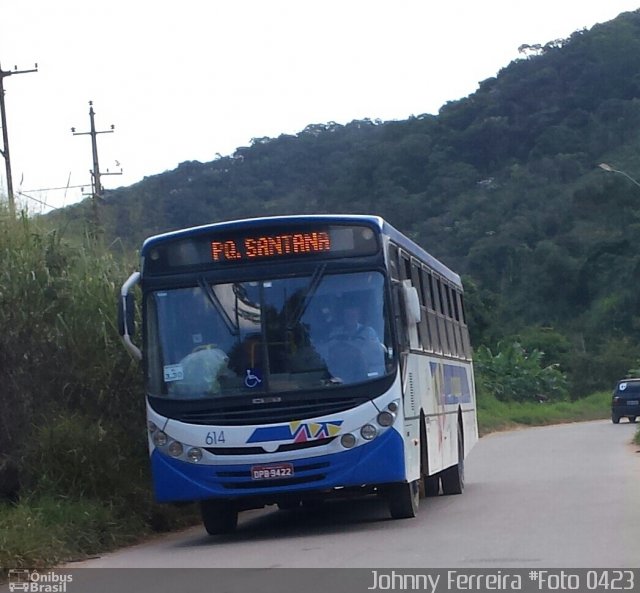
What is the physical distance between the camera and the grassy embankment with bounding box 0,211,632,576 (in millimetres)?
13680

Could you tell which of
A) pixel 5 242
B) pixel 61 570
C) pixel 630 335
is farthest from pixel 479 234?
pixel 61 570

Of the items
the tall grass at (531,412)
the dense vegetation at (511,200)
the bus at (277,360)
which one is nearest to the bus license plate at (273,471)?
the bus at (277,360)

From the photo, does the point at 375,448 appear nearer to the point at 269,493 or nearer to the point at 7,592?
the point at 269,493

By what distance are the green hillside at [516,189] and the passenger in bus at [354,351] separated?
3660cm

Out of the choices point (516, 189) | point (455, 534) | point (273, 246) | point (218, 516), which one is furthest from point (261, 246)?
point (516, 189)

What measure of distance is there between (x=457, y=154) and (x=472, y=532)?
209 ft

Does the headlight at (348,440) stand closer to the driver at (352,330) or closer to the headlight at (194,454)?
the driver at (352,330)

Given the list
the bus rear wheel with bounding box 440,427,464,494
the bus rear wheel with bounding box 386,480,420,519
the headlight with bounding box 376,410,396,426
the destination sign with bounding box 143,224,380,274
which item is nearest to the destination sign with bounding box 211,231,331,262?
the destination sign with bounding box 143,224,380,274

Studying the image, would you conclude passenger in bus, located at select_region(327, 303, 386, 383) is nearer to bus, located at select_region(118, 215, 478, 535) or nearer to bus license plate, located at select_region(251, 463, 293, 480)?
bus, located at select_region(118, 215, 478, 535)

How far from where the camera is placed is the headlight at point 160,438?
12.8 metres

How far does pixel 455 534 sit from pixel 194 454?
2.64m

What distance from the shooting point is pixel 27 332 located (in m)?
14.7

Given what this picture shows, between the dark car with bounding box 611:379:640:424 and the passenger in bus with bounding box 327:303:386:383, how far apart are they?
33279mm

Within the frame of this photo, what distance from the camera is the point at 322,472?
492 inches
